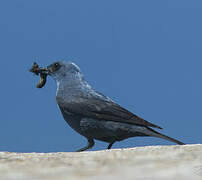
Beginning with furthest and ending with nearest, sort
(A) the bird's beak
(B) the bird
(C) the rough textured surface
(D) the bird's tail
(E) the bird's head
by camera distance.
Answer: (A) the bird's beak, (E) the bird's head, (B) the bird, (D) the bird's tail, (C) the rough textured surface

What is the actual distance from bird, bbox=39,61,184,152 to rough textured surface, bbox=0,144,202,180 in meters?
0.68

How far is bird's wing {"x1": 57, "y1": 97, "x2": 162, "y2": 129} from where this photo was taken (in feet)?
21.8

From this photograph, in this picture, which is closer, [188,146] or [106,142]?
[188,146]

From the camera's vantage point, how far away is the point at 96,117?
6.72 metres

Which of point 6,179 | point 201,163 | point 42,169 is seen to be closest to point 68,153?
point 42,169

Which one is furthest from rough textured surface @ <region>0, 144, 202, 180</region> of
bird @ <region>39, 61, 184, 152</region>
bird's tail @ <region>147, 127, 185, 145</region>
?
bird @ <region>39, 61, 184, 152</region>

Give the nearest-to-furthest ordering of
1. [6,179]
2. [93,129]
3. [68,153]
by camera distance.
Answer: [6,179] → [68,153] → [93,129]

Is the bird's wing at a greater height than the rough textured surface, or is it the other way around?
the bird's wing

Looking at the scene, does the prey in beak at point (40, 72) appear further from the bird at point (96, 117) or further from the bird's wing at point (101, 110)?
the bird's wing at point (101, 110)

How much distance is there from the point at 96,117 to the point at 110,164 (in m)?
1.63

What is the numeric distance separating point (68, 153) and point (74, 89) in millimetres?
1498

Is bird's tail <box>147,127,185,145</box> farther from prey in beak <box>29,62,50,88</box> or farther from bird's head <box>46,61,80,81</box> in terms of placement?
prey in beak <box>29,62,50,88</box>

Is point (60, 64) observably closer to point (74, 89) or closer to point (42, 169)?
point (74, 89)

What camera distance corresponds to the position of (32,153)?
19.7 feet
